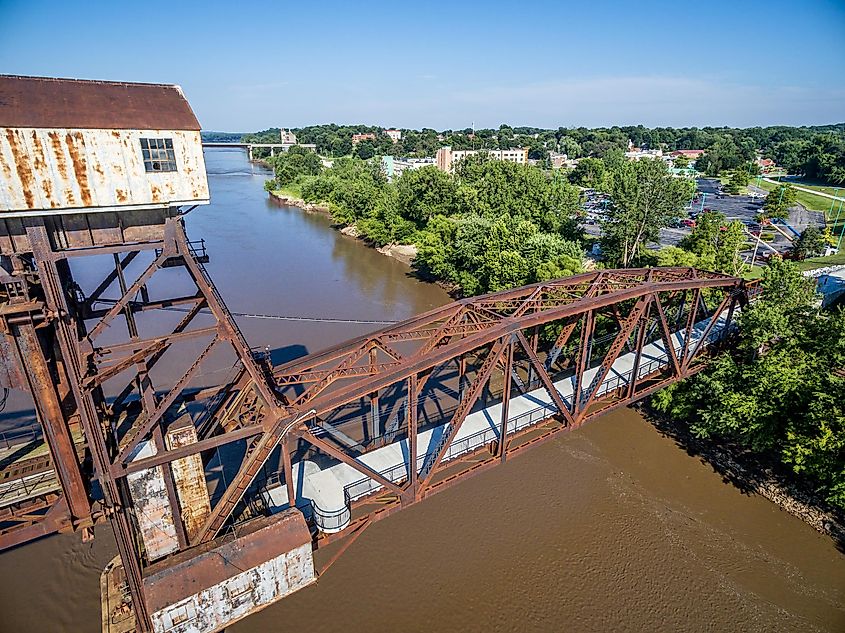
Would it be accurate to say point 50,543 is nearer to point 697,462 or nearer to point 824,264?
point 697,462

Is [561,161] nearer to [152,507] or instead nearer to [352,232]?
[352,232]

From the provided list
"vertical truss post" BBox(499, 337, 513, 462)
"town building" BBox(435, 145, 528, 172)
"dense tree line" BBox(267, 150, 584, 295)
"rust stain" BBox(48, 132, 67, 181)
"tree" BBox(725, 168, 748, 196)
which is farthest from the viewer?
"town building" BBox(435, 145, 528, 172)

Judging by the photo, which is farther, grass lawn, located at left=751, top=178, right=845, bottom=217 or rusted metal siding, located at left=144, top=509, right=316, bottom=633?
grass lawn, located at left=751, top=178, right=845, bottom=217

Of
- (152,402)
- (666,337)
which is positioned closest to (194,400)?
(152,402)

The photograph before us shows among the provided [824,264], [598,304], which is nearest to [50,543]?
[598,304]

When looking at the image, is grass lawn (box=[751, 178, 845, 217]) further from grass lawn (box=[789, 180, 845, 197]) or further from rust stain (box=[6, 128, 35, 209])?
rust stain (box=[6, 128, 35, 209])

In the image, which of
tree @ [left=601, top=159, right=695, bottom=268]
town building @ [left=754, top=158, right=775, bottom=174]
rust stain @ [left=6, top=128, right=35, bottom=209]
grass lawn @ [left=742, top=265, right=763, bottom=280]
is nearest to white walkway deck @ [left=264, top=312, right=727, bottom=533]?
rust stain @ [left=6, top=128, right=35, bottom=209]

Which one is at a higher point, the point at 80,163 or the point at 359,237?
the point at 80,163

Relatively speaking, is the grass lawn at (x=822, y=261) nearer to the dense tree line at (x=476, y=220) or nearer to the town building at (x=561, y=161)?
the dense tree line at (x=476, y=220)

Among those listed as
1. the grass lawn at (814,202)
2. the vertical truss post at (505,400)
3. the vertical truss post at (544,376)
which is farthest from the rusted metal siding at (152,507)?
the grass lawn at (814,202)
